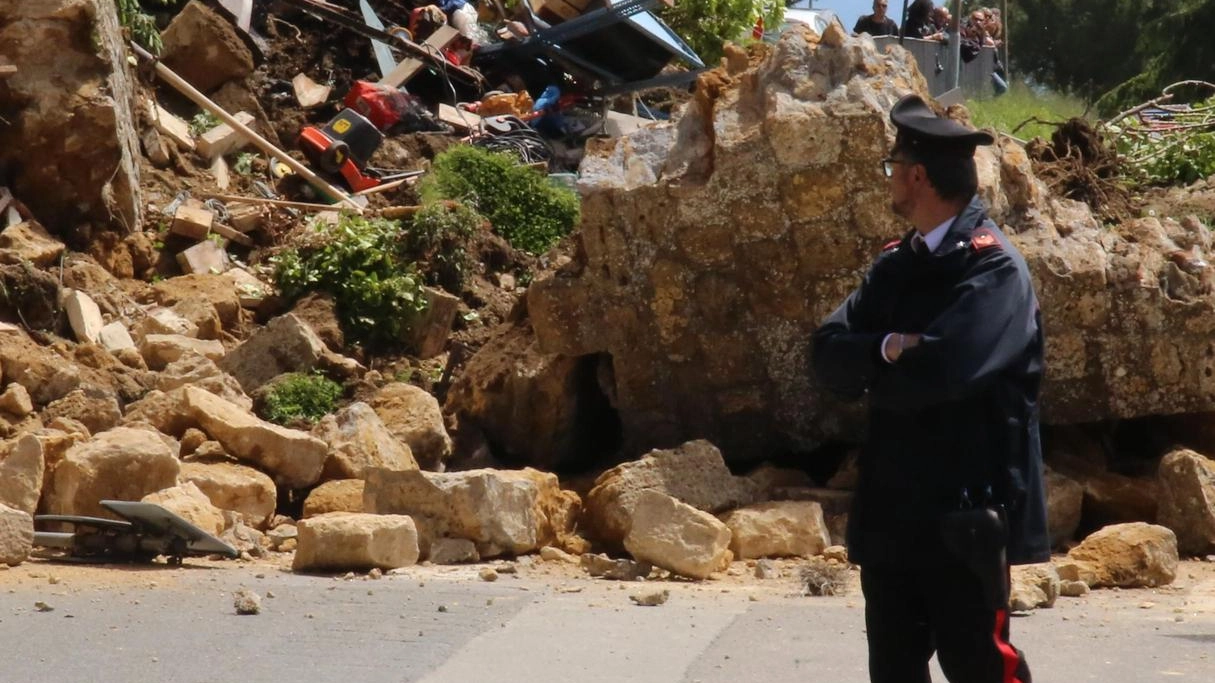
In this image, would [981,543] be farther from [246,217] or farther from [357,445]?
[246,217]

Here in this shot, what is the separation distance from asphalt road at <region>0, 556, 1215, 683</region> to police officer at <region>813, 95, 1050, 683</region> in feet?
4.89

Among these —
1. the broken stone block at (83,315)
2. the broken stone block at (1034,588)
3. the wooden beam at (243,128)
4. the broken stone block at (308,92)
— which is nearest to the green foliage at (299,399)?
the broken stone block at (83,315)

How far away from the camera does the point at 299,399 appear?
1026 centimetres

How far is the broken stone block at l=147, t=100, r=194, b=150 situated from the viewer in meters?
14.3

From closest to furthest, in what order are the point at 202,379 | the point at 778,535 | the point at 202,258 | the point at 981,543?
the point at 981,543, the point at 778,535, the point at 202,379, the point at 202,258

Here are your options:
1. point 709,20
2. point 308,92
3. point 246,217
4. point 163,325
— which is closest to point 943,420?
point 163,325

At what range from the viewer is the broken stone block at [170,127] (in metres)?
14.3

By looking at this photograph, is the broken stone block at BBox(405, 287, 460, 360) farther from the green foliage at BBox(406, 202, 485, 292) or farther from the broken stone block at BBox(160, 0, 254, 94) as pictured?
the broken stone block at BBox(160, 0, 254, 94)

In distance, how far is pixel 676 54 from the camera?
1683 cm

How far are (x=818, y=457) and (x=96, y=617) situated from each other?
4.59 meters

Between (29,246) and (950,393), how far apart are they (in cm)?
915

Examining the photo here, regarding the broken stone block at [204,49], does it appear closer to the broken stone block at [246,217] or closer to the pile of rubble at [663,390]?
the broken stone block at [246,217]

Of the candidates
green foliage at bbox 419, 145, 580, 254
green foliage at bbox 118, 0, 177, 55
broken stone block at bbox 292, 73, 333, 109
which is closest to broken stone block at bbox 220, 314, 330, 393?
green foliage at bbox 419, 145, 580, 254

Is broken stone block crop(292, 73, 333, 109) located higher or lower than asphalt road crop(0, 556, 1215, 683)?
higher
